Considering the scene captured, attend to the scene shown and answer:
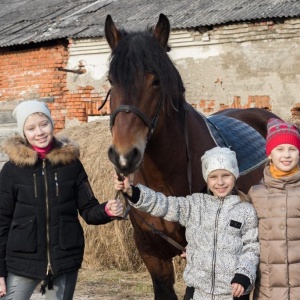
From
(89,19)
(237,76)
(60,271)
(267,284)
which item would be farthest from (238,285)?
(89,19)

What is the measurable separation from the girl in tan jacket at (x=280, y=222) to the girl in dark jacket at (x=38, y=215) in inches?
31.7

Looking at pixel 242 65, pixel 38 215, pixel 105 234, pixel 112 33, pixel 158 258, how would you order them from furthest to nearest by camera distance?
1. pixel 242 65
2. pixel 105 234
3. pixel 158 258
4. pixel 112 33
5. pixel 38 215

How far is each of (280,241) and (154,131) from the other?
38.3 inches

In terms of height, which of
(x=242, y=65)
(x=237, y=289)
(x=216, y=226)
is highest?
(x=242, y=65)

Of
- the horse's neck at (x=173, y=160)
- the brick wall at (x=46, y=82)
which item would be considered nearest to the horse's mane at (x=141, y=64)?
the horse's neck at (x=173, y=160)

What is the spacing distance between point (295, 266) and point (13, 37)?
1341cm

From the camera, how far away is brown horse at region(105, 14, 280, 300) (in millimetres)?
3953

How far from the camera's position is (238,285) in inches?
149

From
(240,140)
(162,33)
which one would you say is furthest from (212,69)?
(162,33)

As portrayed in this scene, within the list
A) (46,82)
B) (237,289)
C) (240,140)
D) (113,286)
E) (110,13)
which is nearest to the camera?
(237,289)

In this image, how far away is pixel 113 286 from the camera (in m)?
7.67

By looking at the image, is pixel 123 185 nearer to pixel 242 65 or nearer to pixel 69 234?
pixel 69 234

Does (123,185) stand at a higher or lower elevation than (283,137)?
lower

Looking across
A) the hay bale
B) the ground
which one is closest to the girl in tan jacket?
the ground
